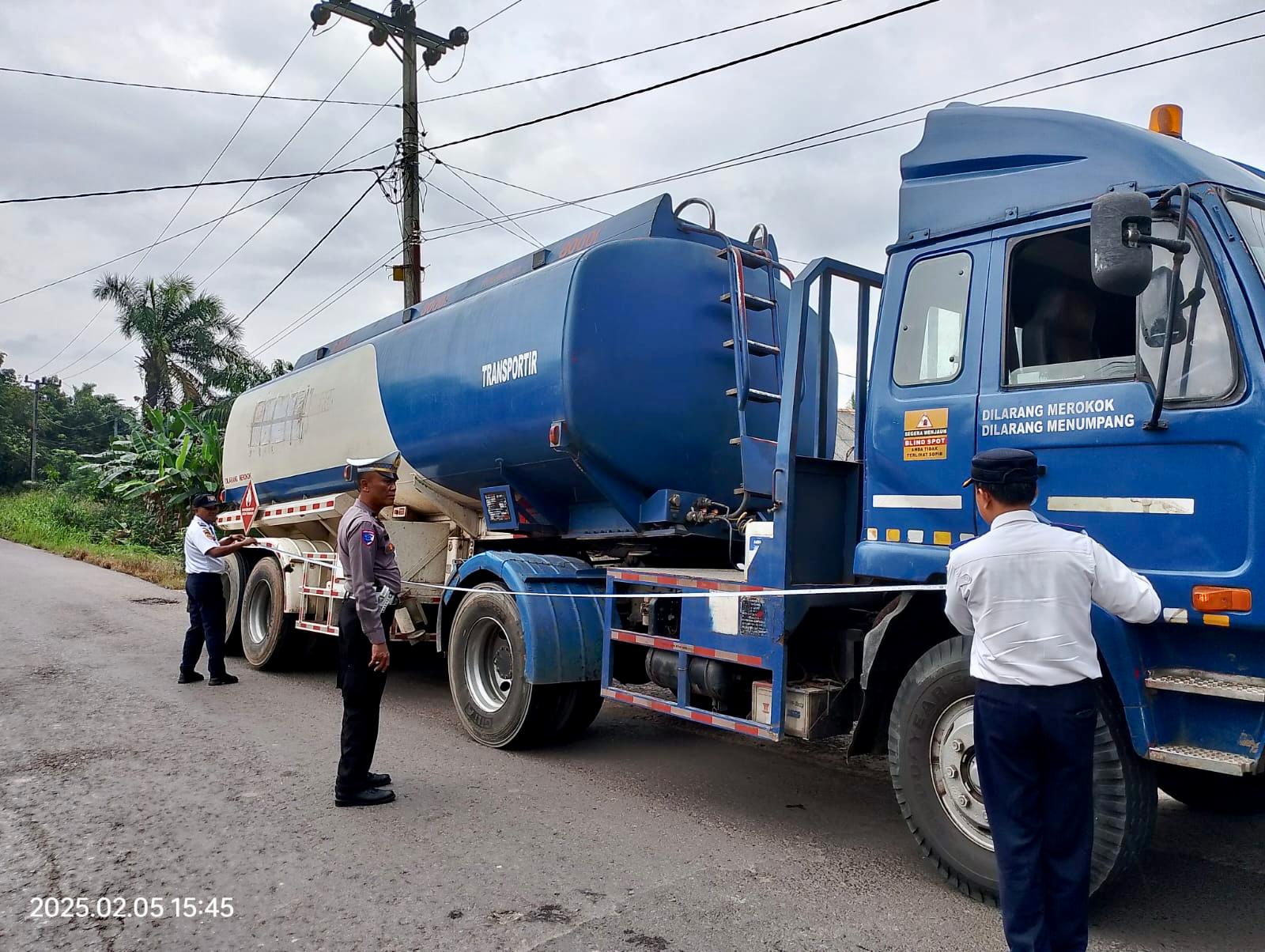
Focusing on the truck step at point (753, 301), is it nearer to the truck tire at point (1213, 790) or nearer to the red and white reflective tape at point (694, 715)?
the red and white reflective tape at point (694, 715)

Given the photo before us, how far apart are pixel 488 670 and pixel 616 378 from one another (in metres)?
2.33

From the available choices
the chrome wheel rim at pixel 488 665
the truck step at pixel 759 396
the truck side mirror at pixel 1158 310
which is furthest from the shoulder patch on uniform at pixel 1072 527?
the chrome wheel rim at pixel 488 665

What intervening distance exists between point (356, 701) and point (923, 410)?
3324mm

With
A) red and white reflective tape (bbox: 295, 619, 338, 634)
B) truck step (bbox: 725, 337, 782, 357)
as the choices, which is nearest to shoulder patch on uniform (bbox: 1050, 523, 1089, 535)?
truck step (bbox: 725, 337, 782, 357)

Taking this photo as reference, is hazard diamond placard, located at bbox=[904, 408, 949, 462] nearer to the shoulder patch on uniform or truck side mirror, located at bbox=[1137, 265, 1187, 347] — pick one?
the shoulder patch on uniform

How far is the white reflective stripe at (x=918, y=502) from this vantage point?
167 inches

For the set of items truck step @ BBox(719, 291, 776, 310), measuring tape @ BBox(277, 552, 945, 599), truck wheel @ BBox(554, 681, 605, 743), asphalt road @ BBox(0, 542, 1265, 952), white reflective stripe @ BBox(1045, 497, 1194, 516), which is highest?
truck step @ BBox(719, 291, 776, 310)

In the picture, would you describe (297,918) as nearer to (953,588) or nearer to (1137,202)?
(953,588)

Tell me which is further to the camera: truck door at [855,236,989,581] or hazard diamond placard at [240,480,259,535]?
hazard diamond placard at [240,480,259,535]

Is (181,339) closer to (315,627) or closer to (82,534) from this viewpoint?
(82,534)

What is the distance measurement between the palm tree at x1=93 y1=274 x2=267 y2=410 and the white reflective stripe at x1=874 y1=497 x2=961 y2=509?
29.3m

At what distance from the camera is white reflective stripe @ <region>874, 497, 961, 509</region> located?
4234mm

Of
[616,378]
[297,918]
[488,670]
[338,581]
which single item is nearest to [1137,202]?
[616,378]
